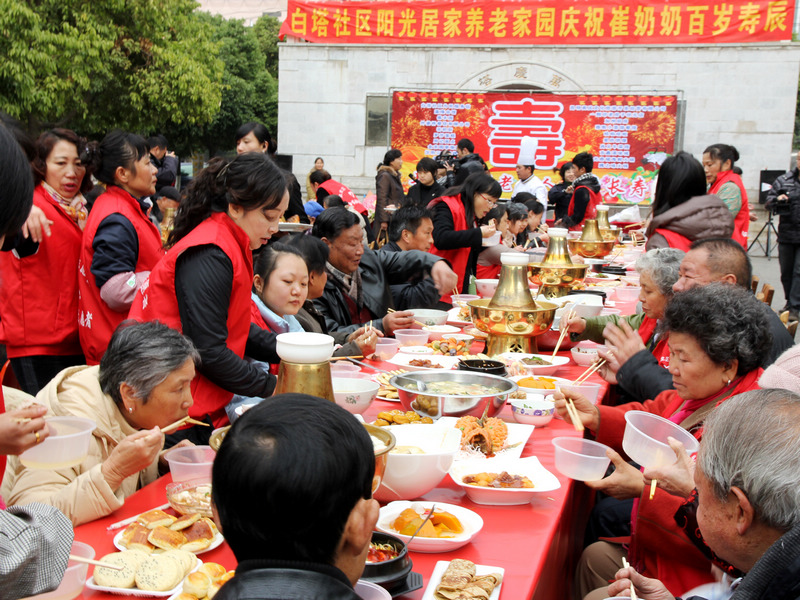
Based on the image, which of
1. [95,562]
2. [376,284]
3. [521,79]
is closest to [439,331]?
[376,284]

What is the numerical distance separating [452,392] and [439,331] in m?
1.42

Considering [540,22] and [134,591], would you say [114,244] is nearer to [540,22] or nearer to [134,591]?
[134,591]

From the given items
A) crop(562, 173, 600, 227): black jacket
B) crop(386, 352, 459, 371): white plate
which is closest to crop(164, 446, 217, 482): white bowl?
crop(386, 352, 459, 371): white plate

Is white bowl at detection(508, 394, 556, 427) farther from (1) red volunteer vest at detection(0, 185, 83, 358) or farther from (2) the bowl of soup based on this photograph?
(1) red volunteer vest at detection(0, 185, 83, 358)

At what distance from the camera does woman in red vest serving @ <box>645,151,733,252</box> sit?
5.02m

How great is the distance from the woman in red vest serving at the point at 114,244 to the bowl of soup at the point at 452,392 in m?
1.50

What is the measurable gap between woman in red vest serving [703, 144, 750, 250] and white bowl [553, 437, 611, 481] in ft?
20.5

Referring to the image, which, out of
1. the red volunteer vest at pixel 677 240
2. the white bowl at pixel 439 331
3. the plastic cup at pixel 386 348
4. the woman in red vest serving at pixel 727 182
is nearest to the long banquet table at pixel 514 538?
the plastic cup at pixel 386 348

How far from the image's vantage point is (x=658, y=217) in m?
5.19

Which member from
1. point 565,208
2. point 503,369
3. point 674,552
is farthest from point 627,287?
point 565,208

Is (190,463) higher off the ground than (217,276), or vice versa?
(217,276)

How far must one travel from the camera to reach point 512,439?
2318 millimetres

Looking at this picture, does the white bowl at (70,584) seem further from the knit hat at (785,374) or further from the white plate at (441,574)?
the knit hat at (785,374)

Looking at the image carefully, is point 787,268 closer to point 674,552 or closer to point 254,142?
point 254,142
